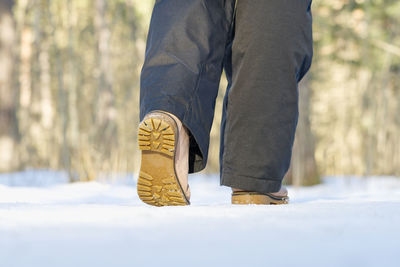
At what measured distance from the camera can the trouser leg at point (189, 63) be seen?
4.02 ft

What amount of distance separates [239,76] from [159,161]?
31cm

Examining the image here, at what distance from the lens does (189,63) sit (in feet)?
4.07

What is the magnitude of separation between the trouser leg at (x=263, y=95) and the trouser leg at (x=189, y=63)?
6cm

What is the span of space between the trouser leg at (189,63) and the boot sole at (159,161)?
0.06m

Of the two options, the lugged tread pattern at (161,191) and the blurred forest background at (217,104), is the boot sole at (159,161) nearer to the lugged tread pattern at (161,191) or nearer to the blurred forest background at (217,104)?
the lugged tread pattern at (161,191)

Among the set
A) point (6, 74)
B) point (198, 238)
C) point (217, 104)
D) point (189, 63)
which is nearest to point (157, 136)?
point (189, 63)

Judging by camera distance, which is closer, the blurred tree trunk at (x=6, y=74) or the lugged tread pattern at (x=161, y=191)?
the lugged tread pattern at (x=161, y=191)

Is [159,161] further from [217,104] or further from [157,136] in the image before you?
[217,104]

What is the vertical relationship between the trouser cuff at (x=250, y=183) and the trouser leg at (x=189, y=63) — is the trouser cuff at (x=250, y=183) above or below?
below

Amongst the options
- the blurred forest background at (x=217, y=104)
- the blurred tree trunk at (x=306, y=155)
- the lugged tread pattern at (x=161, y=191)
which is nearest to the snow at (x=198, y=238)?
the lugged tread pattern at (x=161, y=191)

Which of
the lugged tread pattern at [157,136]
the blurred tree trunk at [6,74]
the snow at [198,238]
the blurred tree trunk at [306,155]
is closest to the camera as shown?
the snow at [198,238]

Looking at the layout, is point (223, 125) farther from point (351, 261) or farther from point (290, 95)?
point (351, 261)

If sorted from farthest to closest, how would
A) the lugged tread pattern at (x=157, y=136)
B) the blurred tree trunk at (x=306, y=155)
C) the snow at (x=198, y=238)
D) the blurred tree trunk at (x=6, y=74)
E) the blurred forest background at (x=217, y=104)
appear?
the blurred tree trunk at (x=6, y=74) < the blurred tree trunk at (x=306, y=155) < the blurred forest background at (x=217, y=104) < the lugged tread pattern at (x=157, y=136) < the snow at (x=198, y=238)

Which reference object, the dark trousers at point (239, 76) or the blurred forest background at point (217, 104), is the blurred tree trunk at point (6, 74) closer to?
the blurred forest background at point (217, 104)
